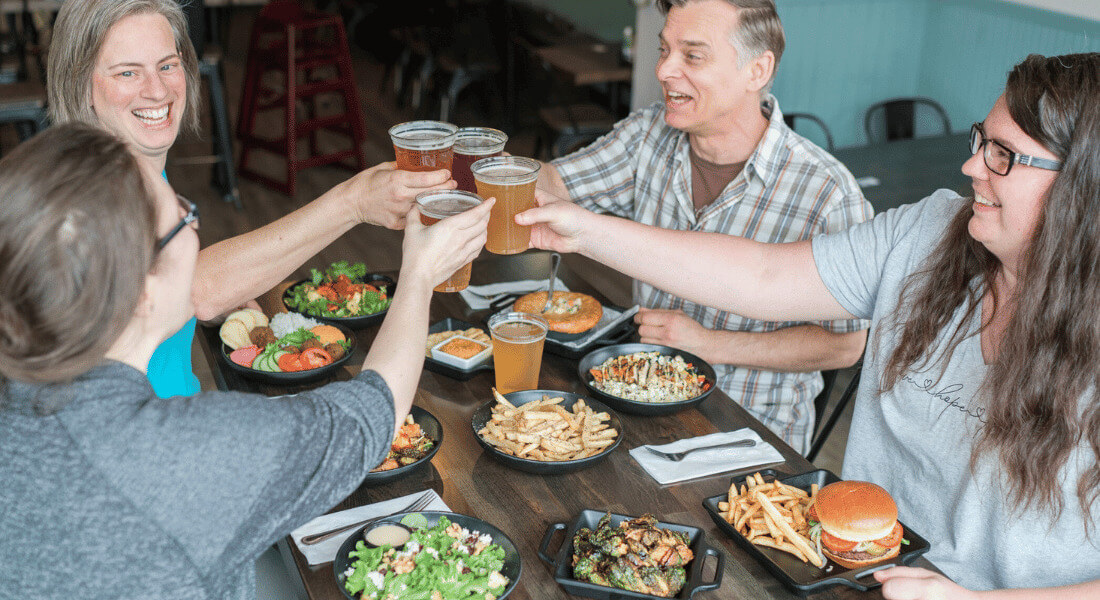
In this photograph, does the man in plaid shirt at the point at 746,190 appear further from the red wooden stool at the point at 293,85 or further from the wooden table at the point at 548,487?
the red wooden stool at the point at 293,85

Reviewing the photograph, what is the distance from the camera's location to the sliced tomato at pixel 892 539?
1413 mm

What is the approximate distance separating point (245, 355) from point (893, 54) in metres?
4.56

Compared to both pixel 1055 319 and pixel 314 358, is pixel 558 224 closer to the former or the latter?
pixel 314 358

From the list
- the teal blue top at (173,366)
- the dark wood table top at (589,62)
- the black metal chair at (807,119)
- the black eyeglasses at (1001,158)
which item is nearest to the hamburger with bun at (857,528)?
the black eyeglasses at (1001,158)

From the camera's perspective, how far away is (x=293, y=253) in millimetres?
1960

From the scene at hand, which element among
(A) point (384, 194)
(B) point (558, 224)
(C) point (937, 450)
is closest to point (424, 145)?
(A) point (384, 194)

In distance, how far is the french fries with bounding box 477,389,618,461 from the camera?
166cm

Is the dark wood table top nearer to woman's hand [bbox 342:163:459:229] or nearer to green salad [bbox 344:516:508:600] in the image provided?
woman's hand [bbox 342:163:459:229]

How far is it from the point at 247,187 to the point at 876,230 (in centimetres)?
496

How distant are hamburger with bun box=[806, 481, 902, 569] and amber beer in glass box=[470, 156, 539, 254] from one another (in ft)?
2.37

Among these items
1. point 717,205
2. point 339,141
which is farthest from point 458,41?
point 717,205

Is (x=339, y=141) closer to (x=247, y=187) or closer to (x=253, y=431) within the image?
(x=247, y=187)

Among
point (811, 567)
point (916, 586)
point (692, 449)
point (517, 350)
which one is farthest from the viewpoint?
point (517, 350)

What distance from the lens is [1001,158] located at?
1.49m
